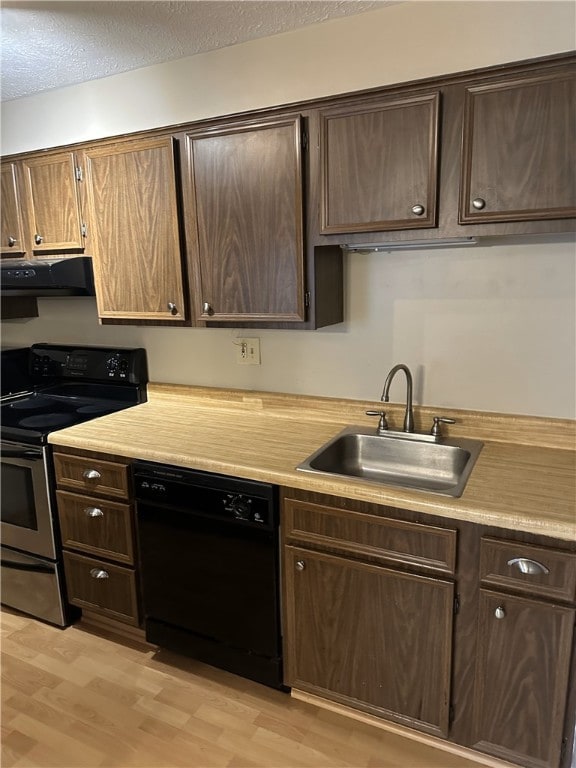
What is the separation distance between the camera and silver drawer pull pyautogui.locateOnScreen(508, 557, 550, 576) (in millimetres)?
1330

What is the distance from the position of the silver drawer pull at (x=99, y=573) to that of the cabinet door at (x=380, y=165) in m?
1.60

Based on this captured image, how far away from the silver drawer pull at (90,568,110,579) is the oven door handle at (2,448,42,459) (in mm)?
521

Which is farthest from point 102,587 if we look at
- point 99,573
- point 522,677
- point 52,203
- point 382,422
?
point 52,203

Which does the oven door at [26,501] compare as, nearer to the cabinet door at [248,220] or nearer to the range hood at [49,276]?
the range hood at [49,276]

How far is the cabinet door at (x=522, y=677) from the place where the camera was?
136 centimetres

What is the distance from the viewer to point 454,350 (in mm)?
1920

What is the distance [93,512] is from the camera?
204 cm

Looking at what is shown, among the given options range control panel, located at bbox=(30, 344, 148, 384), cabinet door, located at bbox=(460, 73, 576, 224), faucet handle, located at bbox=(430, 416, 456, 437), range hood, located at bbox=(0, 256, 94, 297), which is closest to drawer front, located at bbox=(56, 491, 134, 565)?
range control panel, located at bbox=(30, 344, 148, 384)

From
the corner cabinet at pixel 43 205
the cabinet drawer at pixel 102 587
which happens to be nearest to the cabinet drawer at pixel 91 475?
the cabinet drawer at pixel 102 587

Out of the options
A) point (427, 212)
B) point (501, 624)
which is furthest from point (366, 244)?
point (501, 624)

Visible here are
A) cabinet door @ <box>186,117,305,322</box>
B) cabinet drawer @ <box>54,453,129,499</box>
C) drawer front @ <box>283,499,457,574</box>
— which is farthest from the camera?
cabinet drawer @ <box>54,453,129,499</box>

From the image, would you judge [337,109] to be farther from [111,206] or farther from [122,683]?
[122,683]

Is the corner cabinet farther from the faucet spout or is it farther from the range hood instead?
the faucet spout

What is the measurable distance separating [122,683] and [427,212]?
2.02 m
